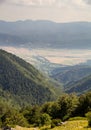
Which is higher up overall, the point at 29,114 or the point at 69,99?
the point at 69,99

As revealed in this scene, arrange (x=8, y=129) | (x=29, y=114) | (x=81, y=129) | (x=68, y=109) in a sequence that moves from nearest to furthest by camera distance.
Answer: (x=81, y=129) < (x=8, y=129) < (x=68, y=109) < (x=29, y=114)

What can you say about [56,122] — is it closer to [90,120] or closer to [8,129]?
[8,129]

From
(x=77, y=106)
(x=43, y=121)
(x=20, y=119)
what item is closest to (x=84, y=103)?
(x=77, y=106)

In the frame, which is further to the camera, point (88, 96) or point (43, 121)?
point (88, 96)

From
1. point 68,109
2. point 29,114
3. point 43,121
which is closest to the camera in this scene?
point 43,121

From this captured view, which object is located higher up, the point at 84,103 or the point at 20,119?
the point at 84,103

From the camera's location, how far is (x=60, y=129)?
163ft

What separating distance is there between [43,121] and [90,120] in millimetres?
34580

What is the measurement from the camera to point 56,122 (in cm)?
6116

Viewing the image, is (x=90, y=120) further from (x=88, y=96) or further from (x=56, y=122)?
(x=88, y=96)

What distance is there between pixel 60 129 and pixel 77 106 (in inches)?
2451

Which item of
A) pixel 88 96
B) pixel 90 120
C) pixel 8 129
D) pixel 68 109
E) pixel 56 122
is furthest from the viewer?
pixel 68 109

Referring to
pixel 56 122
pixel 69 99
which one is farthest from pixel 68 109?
pixel 56 122

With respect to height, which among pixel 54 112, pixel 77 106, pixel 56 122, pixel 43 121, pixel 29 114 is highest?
pixel 56 122
